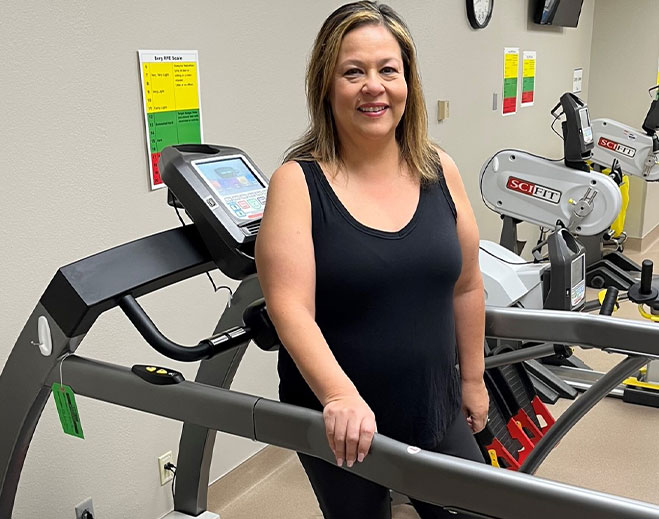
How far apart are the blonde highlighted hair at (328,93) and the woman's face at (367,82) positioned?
2 cm

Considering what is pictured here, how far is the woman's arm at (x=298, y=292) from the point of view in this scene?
1276mm

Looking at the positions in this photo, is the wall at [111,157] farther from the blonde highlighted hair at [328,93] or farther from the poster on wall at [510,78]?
the poster on wall at [510,78]

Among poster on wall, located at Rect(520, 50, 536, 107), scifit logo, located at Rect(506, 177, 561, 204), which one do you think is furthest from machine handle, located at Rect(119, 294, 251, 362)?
poster on wall, located at Rect(520, 50, 536, 107)

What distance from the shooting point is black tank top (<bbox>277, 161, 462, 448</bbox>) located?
4.54 ft

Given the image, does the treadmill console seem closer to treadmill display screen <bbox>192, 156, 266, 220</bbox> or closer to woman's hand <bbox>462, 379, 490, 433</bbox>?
treadmill display screen <bbox>192, 156, 266, 220</bbox>

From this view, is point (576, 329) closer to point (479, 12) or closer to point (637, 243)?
point (479, 12)

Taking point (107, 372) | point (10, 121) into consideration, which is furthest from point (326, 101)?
point (10, 121)

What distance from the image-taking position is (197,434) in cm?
222

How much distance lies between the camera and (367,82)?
1.40 metres

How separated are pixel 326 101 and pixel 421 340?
0.50 meters

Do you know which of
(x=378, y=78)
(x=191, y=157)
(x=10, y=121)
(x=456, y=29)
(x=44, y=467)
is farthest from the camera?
(x=456, y=29)

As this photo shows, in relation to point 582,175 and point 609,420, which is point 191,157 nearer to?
point 582,175

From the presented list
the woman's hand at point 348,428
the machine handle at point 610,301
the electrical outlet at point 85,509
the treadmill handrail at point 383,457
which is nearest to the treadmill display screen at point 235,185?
the treadmill handrail at point 383,457

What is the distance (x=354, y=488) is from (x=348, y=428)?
37 cm
